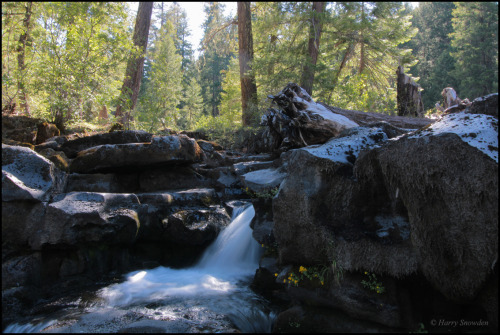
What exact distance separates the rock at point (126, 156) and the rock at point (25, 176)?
1479 mm

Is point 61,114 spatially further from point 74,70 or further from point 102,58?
point 102,58

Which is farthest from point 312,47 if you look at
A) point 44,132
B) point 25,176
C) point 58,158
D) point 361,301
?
point 361,301

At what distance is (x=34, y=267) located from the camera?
4.64 metres

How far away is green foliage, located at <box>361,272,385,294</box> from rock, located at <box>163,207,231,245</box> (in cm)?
340

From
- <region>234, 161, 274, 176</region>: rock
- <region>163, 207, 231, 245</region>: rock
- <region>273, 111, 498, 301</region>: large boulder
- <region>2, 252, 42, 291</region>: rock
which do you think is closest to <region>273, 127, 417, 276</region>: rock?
<region>273, 111, 498, 301</region>: large boulder

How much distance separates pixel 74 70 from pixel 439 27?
146 feet

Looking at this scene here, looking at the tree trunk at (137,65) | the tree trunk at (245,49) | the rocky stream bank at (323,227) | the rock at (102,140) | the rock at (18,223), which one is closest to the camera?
the rocky stream bank at (323,227)

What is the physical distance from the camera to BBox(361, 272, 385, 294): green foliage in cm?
346

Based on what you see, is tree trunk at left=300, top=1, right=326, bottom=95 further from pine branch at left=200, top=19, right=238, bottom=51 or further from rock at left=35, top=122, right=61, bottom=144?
rock at left=35, top=122, right=61, bottom=144

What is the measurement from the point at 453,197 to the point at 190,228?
14.6ft

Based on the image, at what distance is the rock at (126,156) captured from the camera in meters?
6.99

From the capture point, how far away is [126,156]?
7.04 meters

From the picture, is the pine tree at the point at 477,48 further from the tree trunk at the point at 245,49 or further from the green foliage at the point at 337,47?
the tree trunk at the point at 245,49

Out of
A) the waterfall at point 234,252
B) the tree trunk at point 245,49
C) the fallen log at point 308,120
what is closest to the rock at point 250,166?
the fallen log at point 308,120
